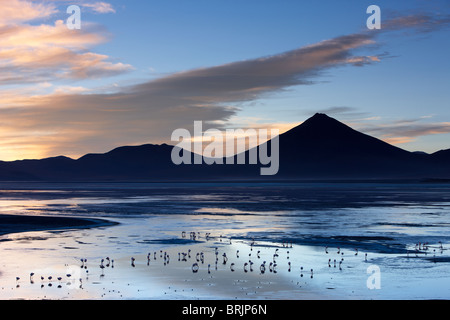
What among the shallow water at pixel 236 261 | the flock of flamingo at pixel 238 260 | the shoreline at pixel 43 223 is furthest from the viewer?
the shoreline at pixel 43 223

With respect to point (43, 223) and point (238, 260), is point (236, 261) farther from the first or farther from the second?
point (43, 223)

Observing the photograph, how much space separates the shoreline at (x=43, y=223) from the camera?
40.5 meters

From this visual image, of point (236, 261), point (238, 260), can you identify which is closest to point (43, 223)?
point (238, 260)

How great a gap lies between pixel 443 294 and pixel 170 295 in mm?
8926

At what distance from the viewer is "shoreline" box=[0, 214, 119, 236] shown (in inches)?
1593

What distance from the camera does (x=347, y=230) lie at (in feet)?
128

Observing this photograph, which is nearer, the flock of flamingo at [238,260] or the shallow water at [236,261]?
the shallow water at [236,261]

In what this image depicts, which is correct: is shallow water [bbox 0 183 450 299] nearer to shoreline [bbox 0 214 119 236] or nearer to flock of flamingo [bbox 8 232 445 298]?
flock of flamingo [bbox 8 232 445 298]

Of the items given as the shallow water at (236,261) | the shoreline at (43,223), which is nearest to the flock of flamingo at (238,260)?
the shallow water at (236,261)

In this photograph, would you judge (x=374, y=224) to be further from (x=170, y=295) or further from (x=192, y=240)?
(x=170, y=295)

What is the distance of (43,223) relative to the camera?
44.0 metres

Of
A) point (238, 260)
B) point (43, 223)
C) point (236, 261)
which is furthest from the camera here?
point (43, 223)

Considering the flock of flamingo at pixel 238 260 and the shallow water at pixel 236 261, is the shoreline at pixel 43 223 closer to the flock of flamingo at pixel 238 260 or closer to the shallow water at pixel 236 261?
the shallow water at pixel 236 261
